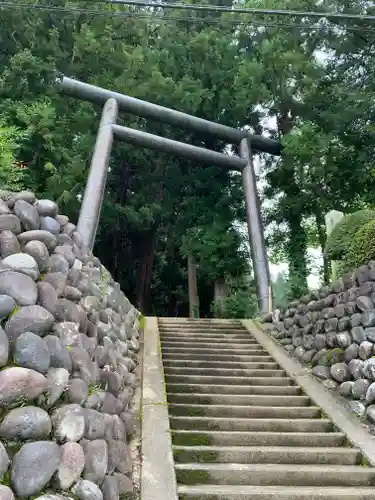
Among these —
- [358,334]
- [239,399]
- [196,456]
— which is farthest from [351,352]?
[196,456]

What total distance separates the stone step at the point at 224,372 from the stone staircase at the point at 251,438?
1cm

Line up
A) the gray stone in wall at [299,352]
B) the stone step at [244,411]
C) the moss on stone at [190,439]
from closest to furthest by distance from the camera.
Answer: the moss on stone at [190,439] → the stone step at [244,411] → the gray stone in wall at [299,352]

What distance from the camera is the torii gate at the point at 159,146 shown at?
1003cm

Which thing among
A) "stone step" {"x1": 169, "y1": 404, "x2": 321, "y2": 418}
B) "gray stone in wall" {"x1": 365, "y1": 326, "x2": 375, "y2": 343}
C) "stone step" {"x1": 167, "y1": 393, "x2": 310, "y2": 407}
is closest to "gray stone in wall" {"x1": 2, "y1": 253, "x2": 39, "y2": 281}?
"stone step" {"x1": 169, "y1": 404, "x2": 321, "y2": 418}

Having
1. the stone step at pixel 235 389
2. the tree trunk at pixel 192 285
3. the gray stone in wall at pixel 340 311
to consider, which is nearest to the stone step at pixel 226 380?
the stone step at pixel 235 389

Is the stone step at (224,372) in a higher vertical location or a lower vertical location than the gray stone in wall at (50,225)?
lower

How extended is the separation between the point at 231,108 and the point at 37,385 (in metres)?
12.2

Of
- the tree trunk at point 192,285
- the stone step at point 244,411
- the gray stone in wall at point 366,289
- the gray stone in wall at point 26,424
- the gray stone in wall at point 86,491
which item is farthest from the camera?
the tree trunk at point 192,285

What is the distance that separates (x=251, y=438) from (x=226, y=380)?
1481mm

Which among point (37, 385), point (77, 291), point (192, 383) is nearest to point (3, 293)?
point (37, 385)

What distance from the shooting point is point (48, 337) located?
2.88 metres

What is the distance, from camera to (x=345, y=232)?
259 inches

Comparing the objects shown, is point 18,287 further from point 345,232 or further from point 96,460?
point 345,232

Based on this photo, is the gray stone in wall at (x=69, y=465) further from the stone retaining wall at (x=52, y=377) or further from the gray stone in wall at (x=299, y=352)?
the gray stone in wall at (x=299, y=352)
